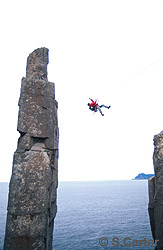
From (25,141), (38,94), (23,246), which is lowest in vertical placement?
(23,246)

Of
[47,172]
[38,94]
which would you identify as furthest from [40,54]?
[47,172]

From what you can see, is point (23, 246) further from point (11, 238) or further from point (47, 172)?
point (47, 172)

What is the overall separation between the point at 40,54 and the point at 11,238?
26.4ft

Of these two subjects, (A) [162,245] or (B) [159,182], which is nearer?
(A) [162,245]

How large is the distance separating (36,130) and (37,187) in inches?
91.3

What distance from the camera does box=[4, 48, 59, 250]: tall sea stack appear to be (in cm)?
704

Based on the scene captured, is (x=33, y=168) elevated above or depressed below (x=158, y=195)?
above

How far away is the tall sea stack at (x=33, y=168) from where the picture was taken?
7039 mm

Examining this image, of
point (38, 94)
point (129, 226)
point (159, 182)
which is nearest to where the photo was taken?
point (159, 182)

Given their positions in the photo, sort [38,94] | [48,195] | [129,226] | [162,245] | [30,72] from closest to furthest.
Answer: [162,245], [48,195], [38,94], [30,72], [129,226]

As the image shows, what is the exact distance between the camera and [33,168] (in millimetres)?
7578

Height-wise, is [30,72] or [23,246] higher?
[30,72]

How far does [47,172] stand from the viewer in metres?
7.72

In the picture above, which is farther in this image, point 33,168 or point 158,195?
point 33,168
